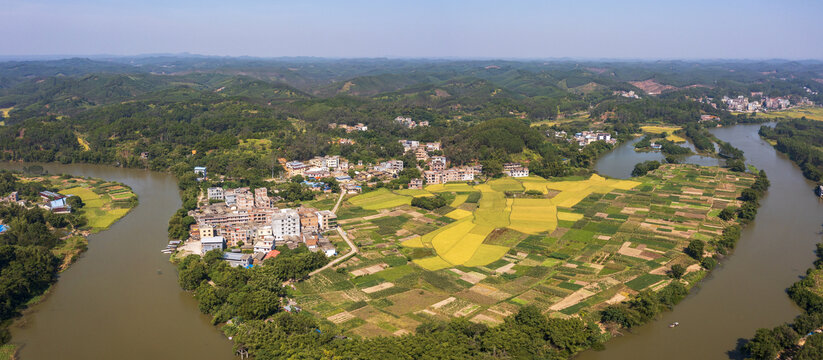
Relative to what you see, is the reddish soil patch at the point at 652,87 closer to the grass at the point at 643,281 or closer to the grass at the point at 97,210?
the grass at the point at 643,281

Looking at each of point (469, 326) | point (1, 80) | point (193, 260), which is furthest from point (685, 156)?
point (1, 80)

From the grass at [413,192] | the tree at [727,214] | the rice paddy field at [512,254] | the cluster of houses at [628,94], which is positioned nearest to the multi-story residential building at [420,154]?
the grass at [413,192]

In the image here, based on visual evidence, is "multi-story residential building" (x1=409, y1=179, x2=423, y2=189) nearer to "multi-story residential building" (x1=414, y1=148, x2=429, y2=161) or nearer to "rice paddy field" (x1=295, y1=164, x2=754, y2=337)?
"rice paddy field" (x1=295, y1=164, x2=754, y2=337)

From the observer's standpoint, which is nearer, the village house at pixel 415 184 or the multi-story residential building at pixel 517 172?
the village house at pixel 415 184

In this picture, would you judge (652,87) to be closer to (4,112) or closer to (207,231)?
(207,231)

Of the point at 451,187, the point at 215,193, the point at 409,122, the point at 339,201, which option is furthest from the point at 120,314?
the point at 409,122

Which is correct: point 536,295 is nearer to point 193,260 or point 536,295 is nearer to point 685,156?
point 193,260
